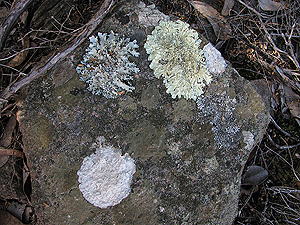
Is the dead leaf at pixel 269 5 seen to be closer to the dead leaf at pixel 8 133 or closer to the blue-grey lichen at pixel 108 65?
the blue-grey lichen at pixel 108 65

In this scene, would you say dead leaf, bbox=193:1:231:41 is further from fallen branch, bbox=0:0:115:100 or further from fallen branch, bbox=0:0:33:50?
fallen branch, bbox=0:0:33:50

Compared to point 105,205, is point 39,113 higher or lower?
higher

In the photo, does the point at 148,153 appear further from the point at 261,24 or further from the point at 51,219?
the point at 261,24

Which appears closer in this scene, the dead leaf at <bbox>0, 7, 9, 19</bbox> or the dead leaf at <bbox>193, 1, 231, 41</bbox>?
the dead leaf at <bbox>0, 7, 9, 19</bbox>

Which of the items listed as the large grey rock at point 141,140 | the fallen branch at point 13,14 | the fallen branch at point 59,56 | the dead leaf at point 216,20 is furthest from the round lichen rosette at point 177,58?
the fallen branch at point 13,14

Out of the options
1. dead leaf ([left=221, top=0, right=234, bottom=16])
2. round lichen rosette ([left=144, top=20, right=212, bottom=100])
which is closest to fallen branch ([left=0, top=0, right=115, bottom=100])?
round lichen rosette ([left=144, top=20, right=212, bottom=100])

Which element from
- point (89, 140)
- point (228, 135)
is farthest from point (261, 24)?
point (89, 140)

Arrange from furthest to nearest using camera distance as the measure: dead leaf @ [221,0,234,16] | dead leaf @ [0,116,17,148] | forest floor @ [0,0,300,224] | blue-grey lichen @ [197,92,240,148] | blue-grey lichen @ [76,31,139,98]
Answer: dead leaf @ [221,0,234,16] → forest floor @ [0,0,300,224] → dead leaf @ [0,116,17,148] → blue-grey lichen @ [197,92,240,148] → blue-grey lichen @ [76,31,139,98]
